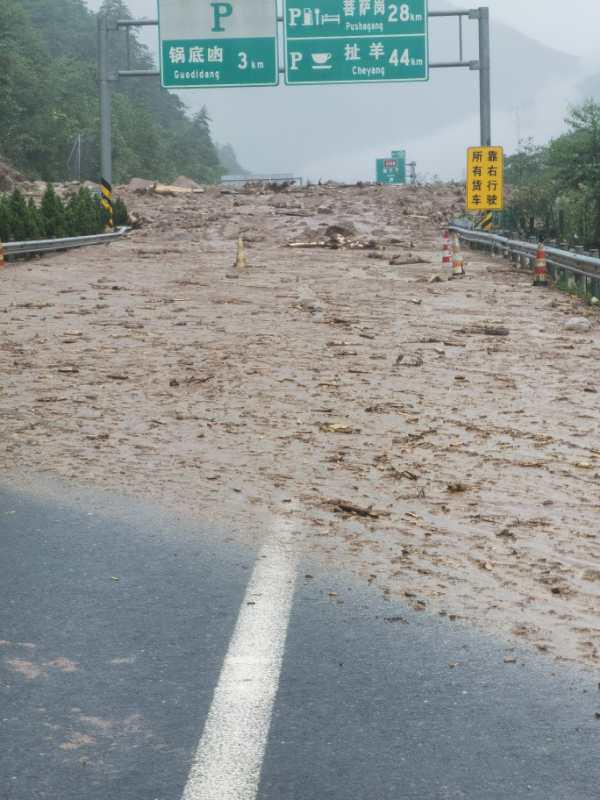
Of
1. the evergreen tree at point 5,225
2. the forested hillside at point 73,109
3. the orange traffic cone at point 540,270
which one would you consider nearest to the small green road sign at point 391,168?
the forested hillside at point 73,109

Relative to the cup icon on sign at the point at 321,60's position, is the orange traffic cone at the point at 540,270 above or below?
below

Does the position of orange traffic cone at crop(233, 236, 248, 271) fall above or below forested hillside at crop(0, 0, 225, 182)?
below

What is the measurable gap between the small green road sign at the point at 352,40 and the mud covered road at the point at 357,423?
578 inches

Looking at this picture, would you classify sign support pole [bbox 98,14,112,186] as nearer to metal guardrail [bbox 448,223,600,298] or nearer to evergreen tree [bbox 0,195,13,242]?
evergreen tree [bbox 0,195,13,242]

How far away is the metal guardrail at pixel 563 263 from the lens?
19.1 metres

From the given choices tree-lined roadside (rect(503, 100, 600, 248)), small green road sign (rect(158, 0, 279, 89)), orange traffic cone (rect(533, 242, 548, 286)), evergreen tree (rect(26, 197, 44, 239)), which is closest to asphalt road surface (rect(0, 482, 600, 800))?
orange traffic cone (rect(533, 242, 548, 286))

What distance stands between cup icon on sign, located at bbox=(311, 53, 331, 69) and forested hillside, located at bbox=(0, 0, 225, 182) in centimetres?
5413

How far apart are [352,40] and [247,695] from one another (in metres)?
31.9

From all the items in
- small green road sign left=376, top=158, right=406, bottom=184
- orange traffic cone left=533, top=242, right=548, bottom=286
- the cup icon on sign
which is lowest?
orange traffic cone left=533, top=242, right=548, bottom=286

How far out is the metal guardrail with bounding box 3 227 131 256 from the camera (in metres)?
27.7

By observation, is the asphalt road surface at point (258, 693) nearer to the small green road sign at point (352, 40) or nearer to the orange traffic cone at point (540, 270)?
the orange traffic cone at point (540, 270)

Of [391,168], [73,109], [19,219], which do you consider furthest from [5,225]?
[73,109]

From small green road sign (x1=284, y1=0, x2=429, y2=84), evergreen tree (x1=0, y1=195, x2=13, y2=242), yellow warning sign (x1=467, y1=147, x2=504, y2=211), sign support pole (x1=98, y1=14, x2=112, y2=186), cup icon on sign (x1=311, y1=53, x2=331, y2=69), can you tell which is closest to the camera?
evergreen tree (x1=0, y1=195, x2=13, y2=242)

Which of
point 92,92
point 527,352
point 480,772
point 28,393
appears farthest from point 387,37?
point 92,92
